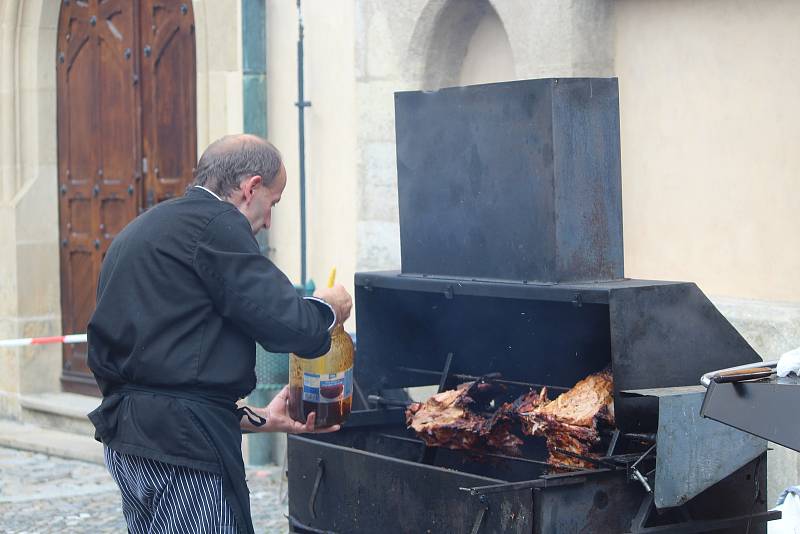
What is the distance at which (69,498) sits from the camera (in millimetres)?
8062

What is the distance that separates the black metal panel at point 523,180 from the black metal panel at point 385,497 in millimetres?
679

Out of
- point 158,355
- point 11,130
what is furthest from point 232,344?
point 11,130

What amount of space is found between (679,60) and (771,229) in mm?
885

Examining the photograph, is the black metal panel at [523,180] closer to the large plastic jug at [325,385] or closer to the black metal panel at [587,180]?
the black metal panel at [587,180]

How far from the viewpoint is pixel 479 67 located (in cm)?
746

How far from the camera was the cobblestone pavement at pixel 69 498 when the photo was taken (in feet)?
24.1

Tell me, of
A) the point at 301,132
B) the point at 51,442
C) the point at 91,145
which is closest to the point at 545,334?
the point at 301,132

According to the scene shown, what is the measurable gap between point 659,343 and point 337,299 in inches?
37.0

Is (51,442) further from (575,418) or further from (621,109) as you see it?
(575,418)

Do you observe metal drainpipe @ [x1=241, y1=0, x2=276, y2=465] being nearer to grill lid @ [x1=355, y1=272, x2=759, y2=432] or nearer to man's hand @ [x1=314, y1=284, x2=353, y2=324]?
grill lid @ [x1=355, y1=272, x2=759, y2=432]

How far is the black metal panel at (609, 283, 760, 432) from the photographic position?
4129 mm

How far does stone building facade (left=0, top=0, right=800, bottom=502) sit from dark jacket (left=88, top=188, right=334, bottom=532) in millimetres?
2730

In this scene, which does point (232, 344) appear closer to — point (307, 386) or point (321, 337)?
point (321, 337)

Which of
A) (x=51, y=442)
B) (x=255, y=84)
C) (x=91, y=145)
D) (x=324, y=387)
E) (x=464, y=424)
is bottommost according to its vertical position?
(x=51, y=442)
